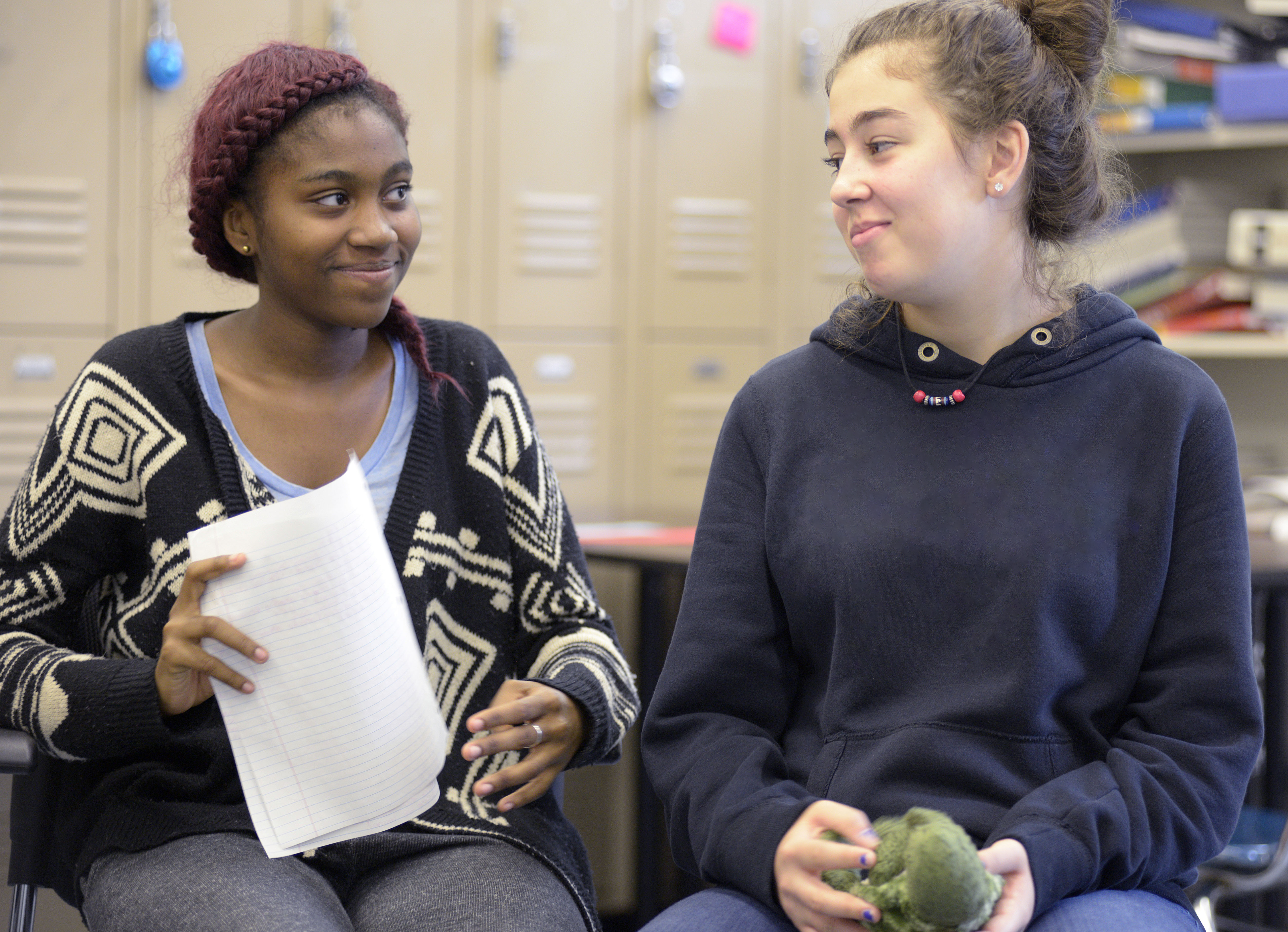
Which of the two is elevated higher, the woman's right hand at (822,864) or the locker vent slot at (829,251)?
the locker vent slot at (829,251)

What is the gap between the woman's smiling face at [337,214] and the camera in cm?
114

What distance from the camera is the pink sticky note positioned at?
295 cm

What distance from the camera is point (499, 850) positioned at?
113 centimetres

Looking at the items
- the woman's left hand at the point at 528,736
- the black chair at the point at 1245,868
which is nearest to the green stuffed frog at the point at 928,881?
the woman's left hand at the point at 528,736

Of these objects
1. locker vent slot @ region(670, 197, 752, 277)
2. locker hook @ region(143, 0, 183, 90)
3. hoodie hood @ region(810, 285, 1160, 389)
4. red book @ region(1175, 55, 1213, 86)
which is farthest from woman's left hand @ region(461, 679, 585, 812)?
red book @ region(1175, 55, 1213, 86)

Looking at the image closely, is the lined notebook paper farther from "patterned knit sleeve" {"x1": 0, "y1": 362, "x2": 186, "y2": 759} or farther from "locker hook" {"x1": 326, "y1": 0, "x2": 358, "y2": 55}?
"locker hook" {"x1": 326, "y1": 0, "x2": 358, "y2": 55}

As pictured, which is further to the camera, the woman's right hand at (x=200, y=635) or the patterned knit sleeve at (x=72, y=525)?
the patterned knit sleeve at (x=72, y=525)

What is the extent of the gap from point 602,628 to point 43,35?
1916 millimetres

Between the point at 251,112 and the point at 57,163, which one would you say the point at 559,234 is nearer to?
the point at 57,163

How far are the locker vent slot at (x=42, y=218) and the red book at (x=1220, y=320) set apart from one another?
2273 millimetres

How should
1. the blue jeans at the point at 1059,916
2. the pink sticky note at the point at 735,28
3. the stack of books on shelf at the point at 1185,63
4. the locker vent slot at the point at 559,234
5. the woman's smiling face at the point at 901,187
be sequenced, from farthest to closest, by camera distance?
the pink sticky note at the point at 735,28 → the locker vent slot at the point at 559,234 → the stack of books on shelf at the point at 1185,63 → the woman's smiling face at the point at 901,187 → the blue jeans at the point at 1059,916

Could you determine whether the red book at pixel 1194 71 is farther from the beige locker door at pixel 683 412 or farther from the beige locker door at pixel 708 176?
the beige locker door at pixel 683 412

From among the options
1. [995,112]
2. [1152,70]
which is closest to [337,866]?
[995,112]

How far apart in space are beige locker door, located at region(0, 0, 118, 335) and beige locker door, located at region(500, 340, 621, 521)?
86cm
